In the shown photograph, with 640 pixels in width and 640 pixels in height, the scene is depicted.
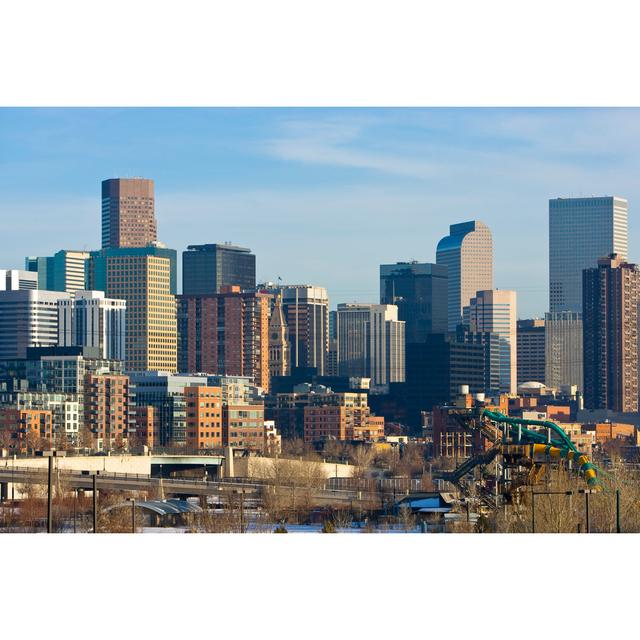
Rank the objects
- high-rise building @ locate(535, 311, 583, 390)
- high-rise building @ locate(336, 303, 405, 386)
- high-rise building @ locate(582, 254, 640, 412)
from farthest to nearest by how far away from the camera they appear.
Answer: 1. high-rise building @ locate(535, 311, 583, 390)
2. high-rise building @ locate(336, 303, 405, 386)
3. high-rise building @ locate(582, 254, 640, 412)

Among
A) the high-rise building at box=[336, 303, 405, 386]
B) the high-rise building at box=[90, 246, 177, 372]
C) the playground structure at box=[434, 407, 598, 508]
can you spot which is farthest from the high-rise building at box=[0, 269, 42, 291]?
the playground structure at box=[434, 407, 598, 508]

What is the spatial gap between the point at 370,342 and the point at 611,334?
70.8ft

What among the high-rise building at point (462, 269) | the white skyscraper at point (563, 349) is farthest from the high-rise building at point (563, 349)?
the high-rise building at point (462, 269)

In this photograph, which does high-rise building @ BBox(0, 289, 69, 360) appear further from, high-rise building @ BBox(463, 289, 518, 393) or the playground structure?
the playground structure

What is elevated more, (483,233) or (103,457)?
(483,233)

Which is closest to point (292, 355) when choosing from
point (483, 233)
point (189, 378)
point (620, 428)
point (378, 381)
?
point (378, 381)

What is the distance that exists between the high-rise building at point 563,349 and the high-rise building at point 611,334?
2153 millimetres

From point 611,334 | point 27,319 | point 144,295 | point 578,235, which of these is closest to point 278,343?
point 144,295

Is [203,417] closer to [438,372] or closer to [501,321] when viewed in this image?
[438,372]

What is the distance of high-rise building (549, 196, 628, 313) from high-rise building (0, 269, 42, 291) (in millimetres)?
46570

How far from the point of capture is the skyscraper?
154m
